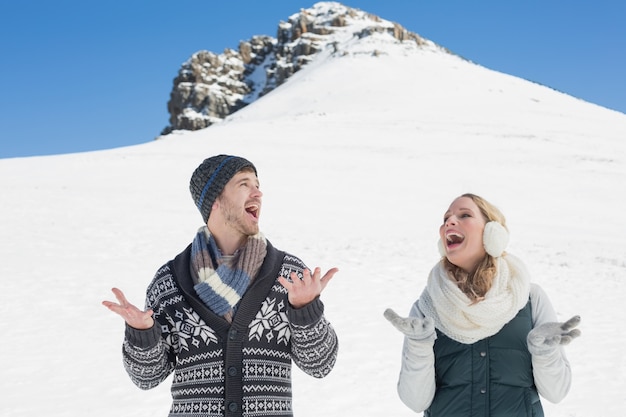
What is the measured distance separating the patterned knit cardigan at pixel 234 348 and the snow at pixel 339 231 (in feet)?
11.7

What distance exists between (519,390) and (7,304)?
9.60 m

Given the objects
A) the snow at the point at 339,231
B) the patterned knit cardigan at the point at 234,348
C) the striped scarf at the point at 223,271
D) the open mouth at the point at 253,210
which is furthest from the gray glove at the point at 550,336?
the snow at the point at 339,231

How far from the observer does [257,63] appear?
148500 millimetres

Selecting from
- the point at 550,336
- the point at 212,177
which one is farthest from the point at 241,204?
the point at 550,336

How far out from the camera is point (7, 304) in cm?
1012

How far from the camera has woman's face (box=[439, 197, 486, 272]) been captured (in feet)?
10.3

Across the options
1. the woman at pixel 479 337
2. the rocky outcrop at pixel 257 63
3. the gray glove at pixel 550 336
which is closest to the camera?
the gray glove at pixel 550 336

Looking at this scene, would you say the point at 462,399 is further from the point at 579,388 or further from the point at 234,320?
the point at 579,388

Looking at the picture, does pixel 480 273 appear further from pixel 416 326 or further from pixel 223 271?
pixel 223 271

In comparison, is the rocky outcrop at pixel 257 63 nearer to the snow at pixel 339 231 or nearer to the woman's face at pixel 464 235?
the snow at pixel 339 231

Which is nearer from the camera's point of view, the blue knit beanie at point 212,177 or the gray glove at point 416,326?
the gray glove at point 416,326

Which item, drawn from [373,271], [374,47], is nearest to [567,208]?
[373,271]

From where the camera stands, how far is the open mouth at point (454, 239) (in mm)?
3176

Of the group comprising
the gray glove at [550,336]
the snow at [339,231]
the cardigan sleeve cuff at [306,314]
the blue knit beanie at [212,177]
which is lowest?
the gray glove at [550,336]
